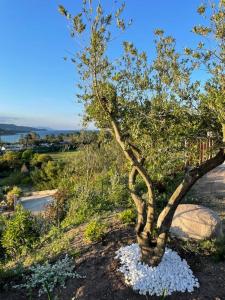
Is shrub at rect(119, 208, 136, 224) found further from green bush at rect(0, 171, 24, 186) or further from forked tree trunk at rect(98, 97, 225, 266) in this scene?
green bush at rect(0, 171, 24, 186)

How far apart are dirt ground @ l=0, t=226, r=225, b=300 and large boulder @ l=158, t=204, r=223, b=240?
1.80ft

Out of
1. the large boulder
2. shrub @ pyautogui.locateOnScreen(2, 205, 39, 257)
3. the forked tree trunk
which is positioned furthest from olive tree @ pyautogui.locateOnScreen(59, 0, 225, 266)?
shrub @ pyautogui.locateOnScreen(2, 205, 39, 257)

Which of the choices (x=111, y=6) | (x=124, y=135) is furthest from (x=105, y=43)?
(x=124, y=135)

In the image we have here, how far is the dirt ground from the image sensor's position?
4258 millimetres

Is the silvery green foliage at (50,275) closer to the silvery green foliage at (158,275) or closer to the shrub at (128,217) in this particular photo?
the silvery green foliage at (158,275)

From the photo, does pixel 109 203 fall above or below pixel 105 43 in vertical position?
below

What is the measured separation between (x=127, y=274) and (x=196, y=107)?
241 cm

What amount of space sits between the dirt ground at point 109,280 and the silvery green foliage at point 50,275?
94 mm

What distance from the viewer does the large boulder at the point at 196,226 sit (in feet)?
18.4

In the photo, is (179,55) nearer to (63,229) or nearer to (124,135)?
(124,135)

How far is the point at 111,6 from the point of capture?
3.74m

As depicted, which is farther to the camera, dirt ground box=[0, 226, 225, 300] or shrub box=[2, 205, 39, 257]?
shrub box=[2, 205, 39, 257]

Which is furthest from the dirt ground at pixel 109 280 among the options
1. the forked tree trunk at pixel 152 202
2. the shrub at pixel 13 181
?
the shrub at pixel 13 181

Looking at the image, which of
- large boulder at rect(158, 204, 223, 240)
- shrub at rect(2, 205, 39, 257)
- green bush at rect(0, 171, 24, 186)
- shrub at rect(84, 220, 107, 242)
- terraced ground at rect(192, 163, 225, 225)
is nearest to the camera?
shrub at rect(84, 220, 107, 242)
